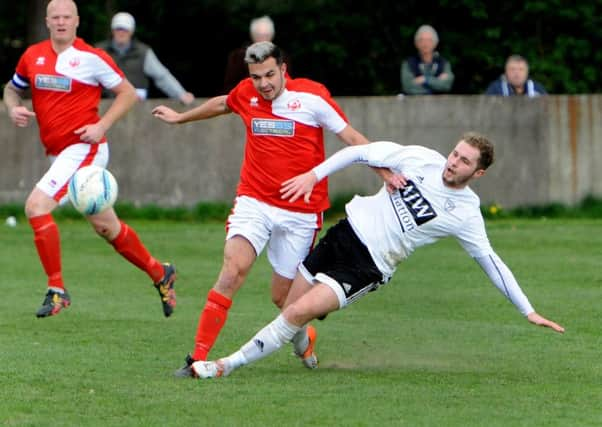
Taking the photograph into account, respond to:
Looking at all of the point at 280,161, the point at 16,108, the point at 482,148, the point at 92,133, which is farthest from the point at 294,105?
the point at 16,108

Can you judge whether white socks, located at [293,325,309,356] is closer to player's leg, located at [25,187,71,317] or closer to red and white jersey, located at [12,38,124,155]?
player's leg, located at [25,187,71,317]

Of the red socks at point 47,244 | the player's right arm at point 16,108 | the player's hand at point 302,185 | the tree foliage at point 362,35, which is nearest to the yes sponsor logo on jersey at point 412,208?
the player's hand at point 302,185

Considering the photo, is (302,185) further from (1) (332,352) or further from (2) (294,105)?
(1) (332,352)

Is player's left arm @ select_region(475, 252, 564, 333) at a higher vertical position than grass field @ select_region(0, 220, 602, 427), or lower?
higher

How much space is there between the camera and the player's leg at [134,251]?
1114 cm

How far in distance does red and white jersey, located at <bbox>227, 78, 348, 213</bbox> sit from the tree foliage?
43.1ft

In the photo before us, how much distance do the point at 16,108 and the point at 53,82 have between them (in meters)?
0.36

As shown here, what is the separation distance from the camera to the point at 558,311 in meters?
11.5

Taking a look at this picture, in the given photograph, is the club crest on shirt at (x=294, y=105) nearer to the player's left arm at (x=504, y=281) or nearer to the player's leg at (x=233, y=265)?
the player's leg at (x=233, y=265)

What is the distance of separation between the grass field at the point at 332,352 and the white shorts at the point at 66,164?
0.96 m

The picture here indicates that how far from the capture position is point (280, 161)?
9.30 m

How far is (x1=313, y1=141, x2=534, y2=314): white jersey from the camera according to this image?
8.69 m

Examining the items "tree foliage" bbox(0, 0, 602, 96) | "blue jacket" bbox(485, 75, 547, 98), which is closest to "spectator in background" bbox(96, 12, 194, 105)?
"blue jacket" bbox(485, 75, 547, 98)

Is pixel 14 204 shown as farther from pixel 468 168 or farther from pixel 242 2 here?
pixel 468 168
